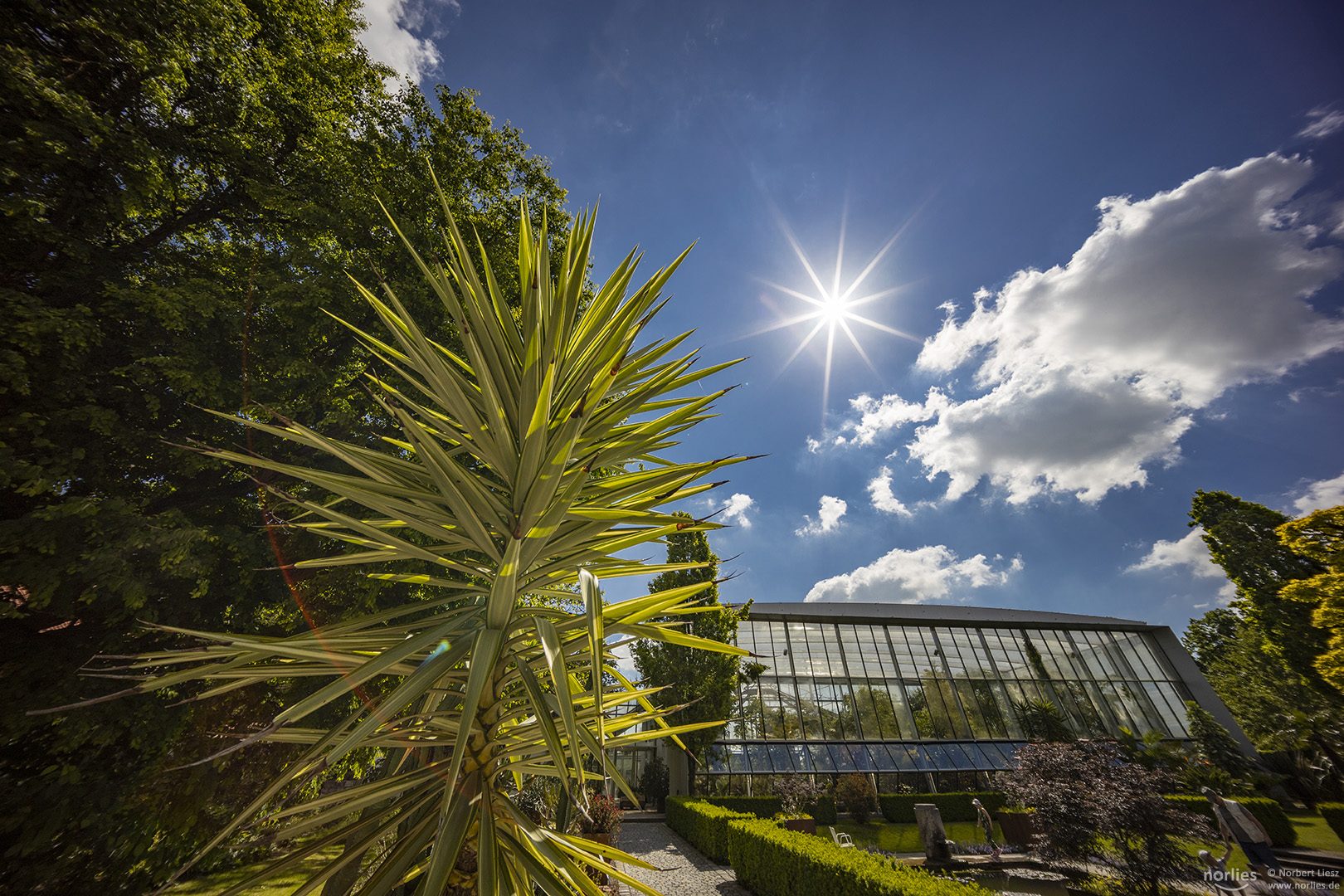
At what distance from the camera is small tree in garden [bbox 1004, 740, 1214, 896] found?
6688mm

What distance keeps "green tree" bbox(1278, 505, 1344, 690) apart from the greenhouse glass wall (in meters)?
12.8

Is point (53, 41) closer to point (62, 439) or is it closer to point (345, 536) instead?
point (62, 439)

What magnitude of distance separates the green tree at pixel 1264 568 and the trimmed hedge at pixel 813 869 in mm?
16381

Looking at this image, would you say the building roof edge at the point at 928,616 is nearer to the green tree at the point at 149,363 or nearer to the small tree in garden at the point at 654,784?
the small tree in garden at the point at 654,784

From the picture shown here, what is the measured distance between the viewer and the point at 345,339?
6.20 meters

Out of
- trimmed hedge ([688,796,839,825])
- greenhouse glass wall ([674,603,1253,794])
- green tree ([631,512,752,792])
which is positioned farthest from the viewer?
greenhouse glass wall ([674,603,1253,794])

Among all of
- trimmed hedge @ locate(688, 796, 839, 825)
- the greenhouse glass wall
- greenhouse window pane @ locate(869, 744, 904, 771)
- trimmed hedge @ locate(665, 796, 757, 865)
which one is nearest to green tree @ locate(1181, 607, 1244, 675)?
the greenhouse glass wall

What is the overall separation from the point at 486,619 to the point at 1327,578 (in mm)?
16205

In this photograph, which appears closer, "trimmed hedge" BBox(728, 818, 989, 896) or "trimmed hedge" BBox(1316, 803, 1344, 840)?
"trimmed hedge" BBox(728, 818, 989, 896)

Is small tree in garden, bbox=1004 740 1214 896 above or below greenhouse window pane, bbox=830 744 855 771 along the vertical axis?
below

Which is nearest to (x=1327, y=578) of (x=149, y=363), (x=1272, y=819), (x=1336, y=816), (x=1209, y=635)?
(x=1336, y=816)

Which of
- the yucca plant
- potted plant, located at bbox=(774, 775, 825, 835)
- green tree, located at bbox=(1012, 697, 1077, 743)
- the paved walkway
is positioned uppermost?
green tree, located at bbox=(1012, 697, 1077, 743)

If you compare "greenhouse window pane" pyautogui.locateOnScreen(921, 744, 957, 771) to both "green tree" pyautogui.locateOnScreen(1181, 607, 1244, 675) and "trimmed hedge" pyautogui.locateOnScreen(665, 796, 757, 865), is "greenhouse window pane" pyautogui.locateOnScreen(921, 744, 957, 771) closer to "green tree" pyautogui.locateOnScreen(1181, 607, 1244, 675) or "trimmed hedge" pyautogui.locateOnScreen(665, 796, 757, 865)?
"trimmed hedge" pyautogui.locateOnScreen(665, 796, 757, 865)

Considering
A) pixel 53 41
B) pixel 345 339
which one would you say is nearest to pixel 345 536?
pixel 345 339
